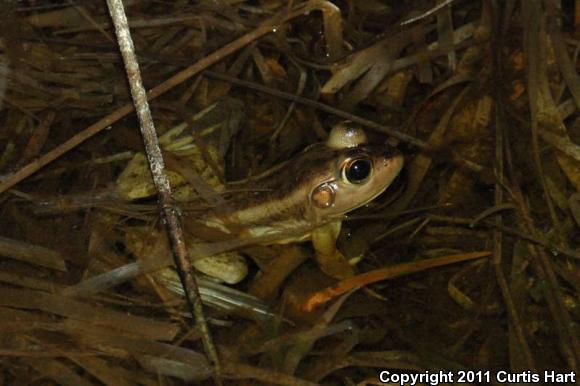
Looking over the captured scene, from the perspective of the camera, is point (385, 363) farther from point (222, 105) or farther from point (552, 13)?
point (552, 13)

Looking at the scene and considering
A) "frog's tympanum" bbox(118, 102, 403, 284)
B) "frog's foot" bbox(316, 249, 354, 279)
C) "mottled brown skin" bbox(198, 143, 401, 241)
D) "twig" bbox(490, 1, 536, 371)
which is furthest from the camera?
"mottled brown skin" bbox(198, 143, 401, 241)

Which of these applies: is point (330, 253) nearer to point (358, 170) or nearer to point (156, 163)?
point (358, 170)

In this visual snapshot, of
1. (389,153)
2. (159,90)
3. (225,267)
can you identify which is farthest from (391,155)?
(159,90)

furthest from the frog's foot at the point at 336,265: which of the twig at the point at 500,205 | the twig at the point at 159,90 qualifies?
the twig at the point at 159,90

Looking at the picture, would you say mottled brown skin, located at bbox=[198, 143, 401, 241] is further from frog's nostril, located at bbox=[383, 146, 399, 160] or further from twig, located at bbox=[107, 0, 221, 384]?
twig, located at bbox=[107, 0, 221, 384]

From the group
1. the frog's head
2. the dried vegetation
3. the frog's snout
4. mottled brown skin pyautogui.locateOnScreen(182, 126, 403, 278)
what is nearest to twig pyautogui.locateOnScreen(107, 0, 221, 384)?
the dried vegetation

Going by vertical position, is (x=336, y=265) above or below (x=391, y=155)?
below

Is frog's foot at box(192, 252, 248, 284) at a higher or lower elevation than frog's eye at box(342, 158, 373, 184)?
lower
